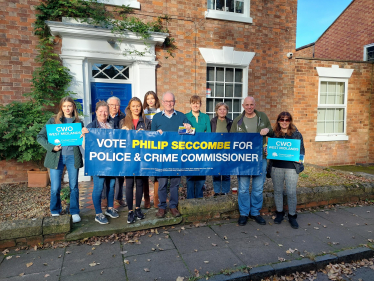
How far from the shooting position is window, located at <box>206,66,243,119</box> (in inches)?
281

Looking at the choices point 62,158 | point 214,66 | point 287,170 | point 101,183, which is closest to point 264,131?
point 287,170

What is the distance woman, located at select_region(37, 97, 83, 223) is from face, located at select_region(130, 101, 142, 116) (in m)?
0.79

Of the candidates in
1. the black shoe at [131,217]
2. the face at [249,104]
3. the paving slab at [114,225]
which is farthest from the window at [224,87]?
the black shoe at [131,217]

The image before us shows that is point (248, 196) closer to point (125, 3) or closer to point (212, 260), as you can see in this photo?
point (212, 260)

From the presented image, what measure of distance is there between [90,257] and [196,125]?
8.22 ft

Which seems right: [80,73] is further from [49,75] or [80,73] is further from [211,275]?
[211,275]

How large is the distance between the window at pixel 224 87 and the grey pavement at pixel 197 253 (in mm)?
4113

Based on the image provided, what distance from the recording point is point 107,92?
6.24 m

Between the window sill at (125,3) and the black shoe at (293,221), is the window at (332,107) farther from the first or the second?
the window sill at (125,3)

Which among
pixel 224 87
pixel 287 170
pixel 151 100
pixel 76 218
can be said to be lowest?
pixel 76 218

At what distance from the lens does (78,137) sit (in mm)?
3447

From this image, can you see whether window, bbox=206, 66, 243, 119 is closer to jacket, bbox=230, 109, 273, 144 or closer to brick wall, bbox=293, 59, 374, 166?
brick wall, bbox=293, 59, 374, 166

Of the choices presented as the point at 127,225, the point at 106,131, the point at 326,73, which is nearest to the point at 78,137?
the point at 106,131

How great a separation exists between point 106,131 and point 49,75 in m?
2.85
